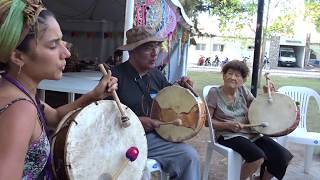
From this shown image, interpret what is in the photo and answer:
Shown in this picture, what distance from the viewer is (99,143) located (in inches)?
73.3

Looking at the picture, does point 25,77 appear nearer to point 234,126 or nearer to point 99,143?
point 99,143

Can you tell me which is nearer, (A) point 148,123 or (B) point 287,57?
(A) point 148,123

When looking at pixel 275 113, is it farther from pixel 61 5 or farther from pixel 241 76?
pixel 61 5

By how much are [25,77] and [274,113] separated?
2.54 metres

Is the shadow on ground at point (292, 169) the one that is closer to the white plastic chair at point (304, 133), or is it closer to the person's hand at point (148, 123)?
the white plastic chair at point (304, 133)

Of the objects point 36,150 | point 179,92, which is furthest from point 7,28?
point 179,92

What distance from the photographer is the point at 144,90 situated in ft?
9.94

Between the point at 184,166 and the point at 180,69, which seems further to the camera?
the point at 180,69

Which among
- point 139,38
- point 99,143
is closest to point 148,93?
point 139,38

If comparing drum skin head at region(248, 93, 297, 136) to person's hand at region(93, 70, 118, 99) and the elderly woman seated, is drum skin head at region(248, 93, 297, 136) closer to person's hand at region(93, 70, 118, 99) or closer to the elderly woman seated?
the elderly woman seated

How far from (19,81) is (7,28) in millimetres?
212

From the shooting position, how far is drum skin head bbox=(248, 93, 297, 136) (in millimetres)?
3456

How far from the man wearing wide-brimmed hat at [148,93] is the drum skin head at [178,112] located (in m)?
0.06

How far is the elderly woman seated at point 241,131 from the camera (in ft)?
11.0
